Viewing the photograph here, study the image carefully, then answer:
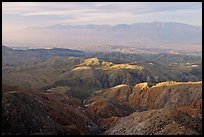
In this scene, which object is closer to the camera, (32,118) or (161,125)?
(32,118)

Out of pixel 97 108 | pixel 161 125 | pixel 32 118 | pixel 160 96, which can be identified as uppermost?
pixel 32 118

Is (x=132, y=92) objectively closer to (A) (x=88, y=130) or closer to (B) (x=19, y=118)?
(A) (x=88, y=130)

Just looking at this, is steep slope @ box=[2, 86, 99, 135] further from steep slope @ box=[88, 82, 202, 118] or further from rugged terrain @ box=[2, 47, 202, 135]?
steep slope @ box=[88, 82, 202, 118]

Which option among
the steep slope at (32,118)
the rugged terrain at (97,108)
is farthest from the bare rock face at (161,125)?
the steep slope at (32,118)

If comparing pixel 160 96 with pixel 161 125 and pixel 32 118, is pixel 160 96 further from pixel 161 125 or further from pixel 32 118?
pixel 32 118

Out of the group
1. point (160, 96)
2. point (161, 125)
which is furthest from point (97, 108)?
point (161, 125)

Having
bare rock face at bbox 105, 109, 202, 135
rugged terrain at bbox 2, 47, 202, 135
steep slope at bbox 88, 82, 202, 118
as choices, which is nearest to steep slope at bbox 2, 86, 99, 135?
rugged terrain at bbox 2, 47, 202, 135

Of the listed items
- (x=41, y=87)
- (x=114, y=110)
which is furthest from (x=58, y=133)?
(x=41, y=87)


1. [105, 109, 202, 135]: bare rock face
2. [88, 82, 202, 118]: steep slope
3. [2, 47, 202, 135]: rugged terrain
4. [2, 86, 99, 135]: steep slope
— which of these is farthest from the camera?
[88, 82, 202, 118]: steep slope
